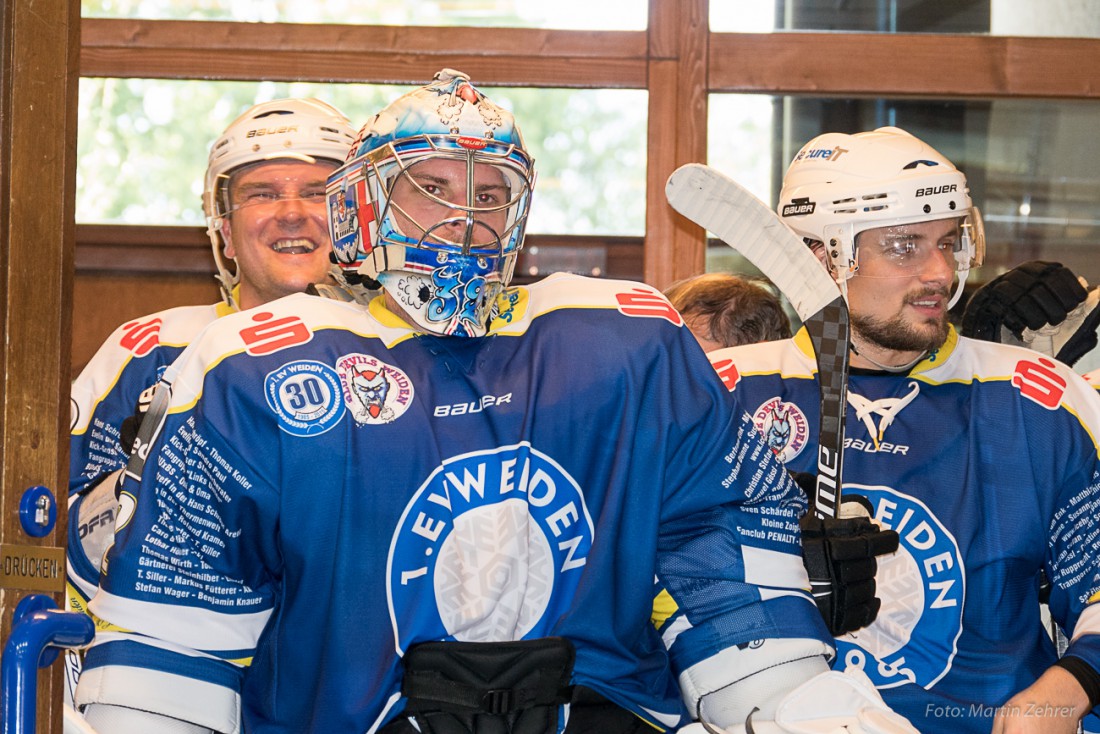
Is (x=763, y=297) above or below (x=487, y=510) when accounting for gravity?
above

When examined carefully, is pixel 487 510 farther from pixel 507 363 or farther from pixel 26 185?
pixel 26 185

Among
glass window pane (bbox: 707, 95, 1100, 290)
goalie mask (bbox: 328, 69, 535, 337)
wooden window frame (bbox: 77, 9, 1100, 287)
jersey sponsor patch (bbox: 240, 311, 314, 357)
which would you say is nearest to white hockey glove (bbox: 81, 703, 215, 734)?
jersey sponsor patch (bbox: 240, 311, 314, 357)

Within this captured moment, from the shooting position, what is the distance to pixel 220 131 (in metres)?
4.62

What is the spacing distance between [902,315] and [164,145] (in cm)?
263

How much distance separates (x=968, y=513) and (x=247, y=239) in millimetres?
1815

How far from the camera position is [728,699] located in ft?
7.00

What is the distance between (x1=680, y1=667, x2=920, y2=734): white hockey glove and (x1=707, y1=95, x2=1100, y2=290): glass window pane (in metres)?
2.70

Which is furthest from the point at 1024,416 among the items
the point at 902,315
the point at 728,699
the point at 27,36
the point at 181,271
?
the point at 181,271

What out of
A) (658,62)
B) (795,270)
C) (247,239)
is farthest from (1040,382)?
(658,62)

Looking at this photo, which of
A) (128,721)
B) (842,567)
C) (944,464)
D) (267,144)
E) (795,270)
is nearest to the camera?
(128,721)

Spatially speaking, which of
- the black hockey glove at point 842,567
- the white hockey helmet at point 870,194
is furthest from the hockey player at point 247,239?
the black hockey glove at point 842,567

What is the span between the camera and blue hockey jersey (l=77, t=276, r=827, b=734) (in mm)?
2090

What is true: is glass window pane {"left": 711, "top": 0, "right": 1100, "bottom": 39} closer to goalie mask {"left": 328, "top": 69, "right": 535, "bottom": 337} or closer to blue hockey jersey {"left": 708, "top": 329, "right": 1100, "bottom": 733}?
blue hockey jersey {"left": 708, "top": 329, "right": 1100, "bottom": 733}

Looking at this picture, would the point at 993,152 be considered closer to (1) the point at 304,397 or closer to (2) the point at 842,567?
(2) the point at 842,567
